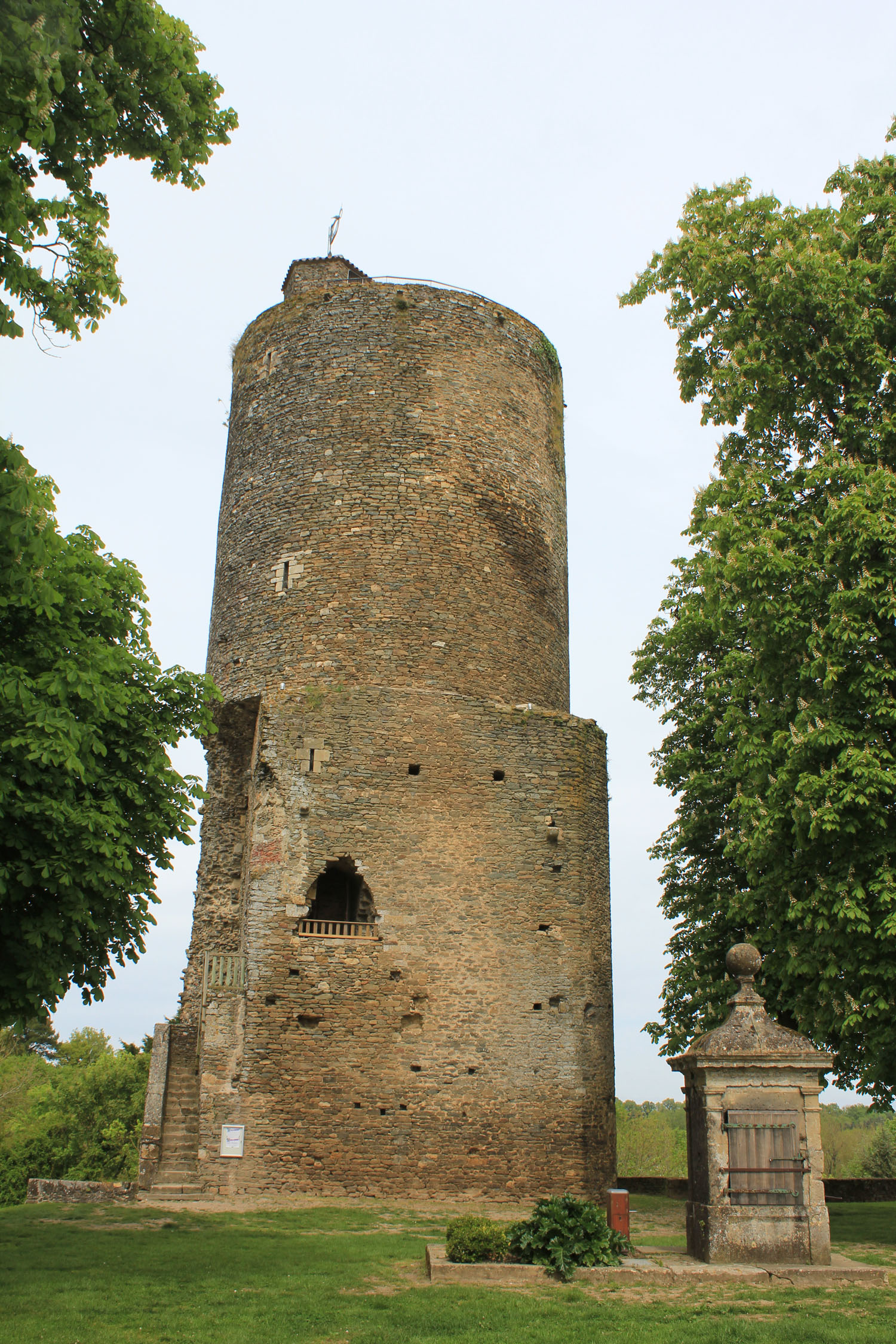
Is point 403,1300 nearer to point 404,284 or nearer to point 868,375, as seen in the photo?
point 868,375

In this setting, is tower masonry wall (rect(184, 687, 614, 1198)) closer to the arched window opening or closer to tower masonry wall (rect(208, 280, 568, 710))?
the arched window opening

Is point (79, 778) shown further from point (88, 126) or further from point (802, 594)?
point (802, 594)

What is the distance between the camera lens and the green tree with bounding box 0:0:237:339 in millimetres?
6316

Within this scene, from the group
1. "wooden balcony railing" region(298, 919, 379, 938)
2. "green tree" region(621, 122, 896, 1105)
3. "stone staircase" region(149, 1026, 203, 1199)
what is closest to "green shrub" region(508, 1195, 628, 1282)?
"green tree" region(621, 122, 896, 1105)

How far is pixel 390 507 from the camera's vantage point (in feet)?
54.5

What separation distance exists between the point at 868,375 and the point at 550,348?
26.5ft

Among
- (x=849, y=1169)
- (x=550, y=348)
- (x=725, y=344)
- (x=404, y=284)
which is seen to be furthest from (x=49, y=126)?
(x=849, y=1169)

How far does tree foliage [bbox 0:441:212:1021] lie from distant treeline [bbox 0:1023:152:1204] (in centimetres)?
2150

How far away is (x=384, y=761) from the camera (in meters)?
15.1

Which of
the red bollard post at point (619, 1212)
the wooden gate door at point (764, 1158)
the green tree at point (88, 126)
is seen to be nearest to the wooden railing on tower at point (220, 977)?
the red bollard post at point (619, 1212)

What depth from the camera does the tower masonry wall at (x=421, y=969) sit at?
13.5m

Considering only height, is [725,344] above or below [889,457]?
above

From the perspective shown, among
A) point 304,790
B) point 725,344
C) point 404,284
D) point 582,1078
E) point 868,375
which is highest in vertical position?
point 404,284

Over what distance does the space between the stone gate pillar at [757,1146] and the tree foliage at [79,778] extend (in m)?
5.53
